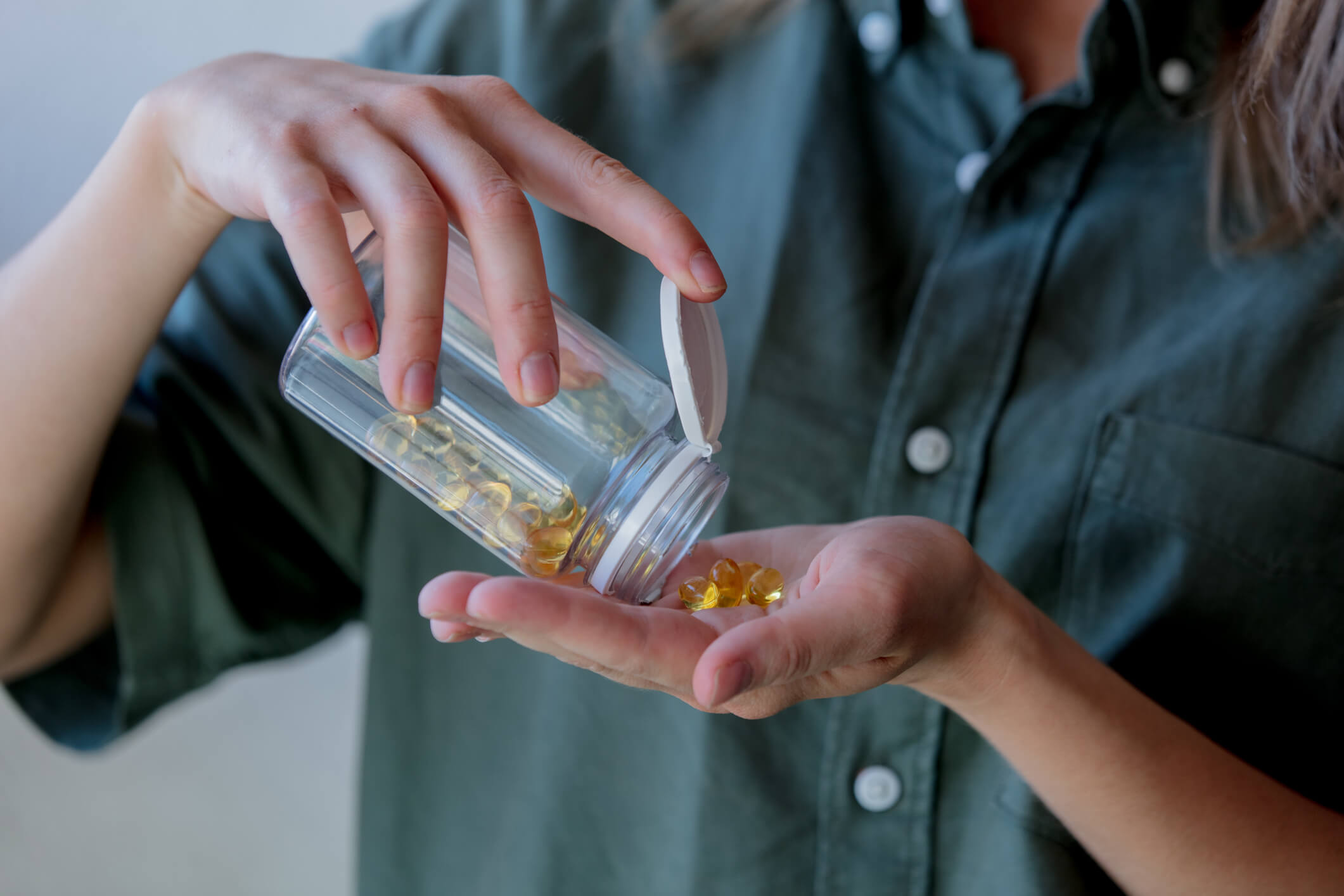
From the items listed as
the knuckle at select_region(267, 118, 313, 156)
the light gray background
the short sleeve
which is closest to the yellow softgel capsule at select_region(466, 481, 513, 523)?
the knuckle at select_region(267, 118, 313, 156)

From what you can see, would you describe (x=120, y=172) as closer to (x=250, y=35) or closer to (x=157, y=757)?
(x=250, y=35)

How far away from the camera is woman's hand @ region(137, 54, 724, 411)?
0.48m

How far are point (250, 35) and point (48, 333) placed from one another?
0.62 metres

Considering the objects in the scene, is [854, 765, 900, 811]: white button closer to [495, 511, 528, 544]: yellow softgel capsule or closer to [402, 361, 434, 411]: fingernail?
[495, 511, 528, 544]: yellow softgel capsule

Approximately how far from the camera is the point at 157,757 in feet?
4.31

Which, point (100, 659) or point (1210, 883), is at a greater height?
point (1210, 883)

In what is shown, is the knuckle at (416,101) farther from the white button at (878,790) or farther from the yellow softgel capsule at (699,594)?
the white button at (878,790)

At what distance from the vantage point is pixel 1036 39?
87cm

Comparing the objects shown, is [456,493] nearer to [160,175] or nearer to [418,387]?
[418,387]

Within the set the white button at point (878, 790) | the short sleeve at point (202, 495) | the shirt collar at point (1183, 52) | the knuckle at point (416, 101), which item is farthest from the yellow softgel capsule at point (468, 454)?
the shirt collar at point (1183, 52)

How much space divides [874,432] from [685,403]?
32 centimetres

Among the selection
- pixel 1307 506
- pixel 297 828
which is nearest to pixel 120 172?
pixel 1307 506

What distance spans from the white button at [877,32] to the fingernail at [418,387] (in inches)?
24.0

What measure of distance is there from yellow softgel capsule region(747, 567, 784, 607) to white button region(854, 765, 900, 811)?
0.95 feet
